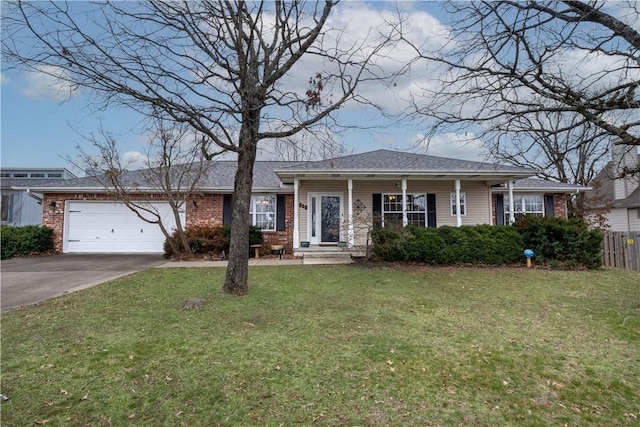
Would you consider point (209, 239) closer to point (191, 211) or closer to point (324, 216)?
point (191, 211)

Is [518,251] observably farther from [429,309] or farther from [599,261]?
[429,309]

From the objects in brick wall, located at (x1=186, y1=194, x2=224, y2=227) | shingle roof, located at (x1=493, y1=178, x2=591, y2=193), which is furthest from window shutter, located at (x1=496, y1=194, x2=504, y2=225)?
brick wall, located at (x1=186, y1=194, x2=224, y2=227)

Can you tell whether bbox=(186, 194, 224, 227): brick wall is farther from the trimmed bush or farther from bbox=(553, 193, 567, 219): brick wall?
bbox=(553, 193, 567, 219): brick wall

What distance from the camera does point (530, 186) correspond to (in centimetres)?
1469

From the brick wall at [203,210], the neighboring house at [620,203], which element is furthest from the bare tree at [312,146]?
the neighboring house at [620,203]

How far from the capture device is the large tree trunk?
20.9 feet

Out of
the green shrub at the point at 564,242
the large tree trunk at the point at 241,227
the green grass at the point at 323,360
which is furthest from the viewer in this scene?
the green shrub at the point at 564,242

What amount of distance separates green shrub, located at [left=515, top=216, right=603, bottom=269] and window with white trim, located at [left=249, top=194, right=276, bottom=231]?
888 cm

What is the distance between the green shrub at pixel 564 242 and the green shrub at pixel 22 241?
56.6 feet

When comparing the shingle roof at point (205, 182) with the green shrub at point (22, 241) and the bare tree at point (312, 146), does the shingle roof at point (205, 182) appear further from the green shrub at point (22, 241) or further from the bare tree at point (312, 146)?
the bare tree at point (312, 146)

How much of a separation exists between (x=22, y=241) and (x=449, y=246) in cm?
1528

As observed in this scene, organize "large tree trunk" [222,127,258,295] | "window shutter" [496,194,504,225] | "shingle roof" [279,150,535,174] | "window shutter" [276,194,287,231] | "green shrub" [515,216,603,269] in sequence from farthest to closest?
"window shutter" [496,194,504,225] → "window shutter" [276,194,287,231] → "shingle roof" [279,150,535,174] → "green shrub" [515,216,603,269] → "large tree trunk" [222,127,258,295]

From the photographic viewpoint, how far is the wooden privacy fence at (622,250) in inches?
409

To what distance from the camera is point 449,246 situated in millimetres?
10383
